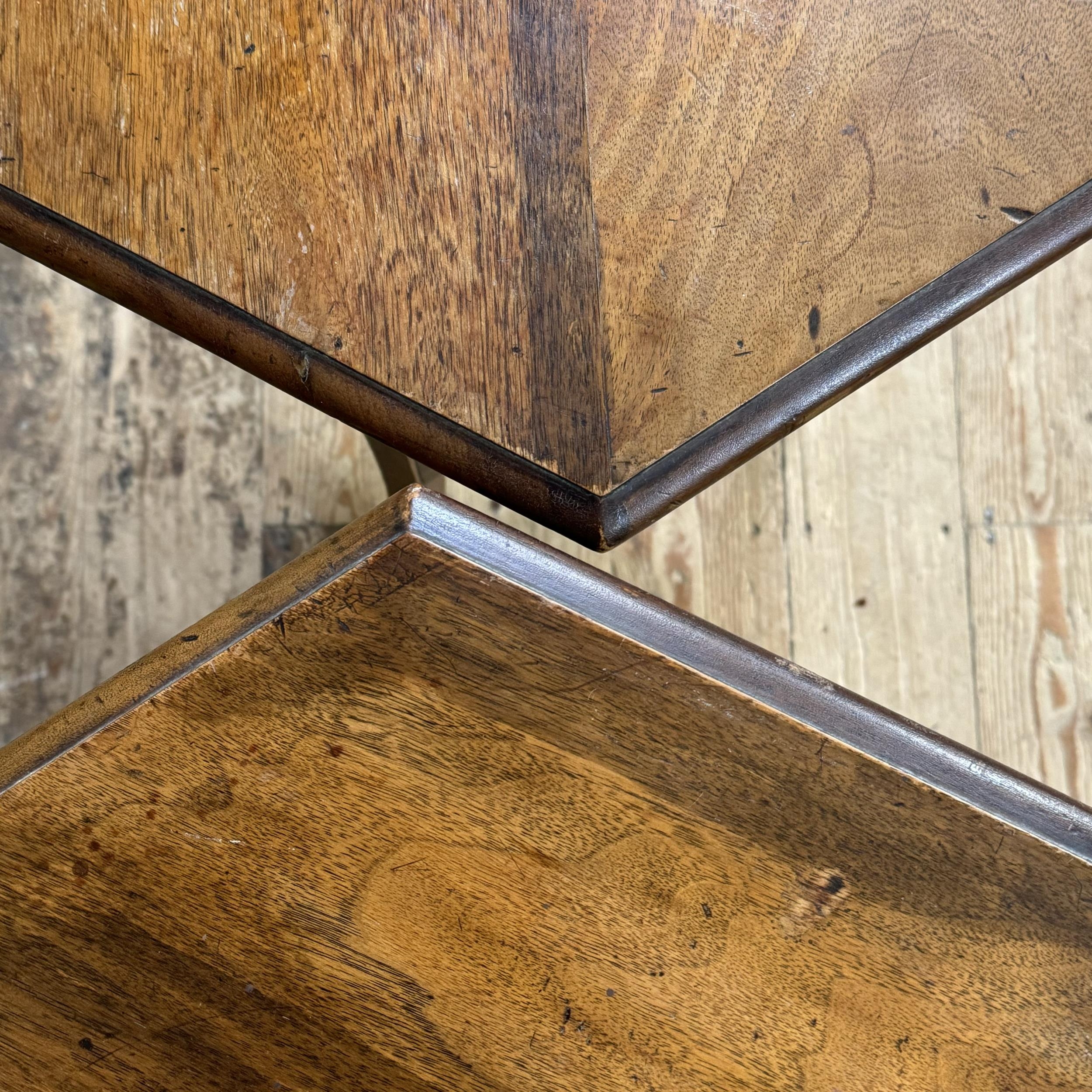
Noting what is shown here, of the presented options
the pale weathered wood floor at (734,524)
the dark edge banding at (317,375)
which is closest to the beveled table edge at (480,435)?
the dark edge banding at (317,375)

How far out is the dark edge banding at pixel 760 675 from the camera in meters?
0.37

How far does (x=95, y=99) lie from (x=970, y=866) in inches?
20.3

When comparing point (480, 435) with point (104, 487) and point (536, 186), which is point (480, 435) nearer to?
point (536, 186)

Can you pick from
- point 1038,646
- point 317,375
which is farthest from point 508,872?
point 1038,646

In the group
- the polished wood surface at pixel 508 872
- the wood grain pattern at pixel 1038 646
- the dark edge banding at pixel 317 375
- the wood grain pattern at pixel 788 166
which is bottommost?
the wood grain pattern at pixel 1038 646

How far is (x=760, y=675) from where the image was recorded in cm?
38

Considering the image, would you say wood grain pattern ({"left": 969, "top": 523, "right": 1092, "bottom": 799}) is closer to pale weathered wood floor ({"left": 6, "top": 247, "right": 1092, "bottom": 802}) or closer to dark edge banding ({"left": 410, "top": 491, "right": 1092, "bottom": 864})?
pale weathered wood floor ({"left": 6, "top": 247, "right": 1092, "bottom": 802})

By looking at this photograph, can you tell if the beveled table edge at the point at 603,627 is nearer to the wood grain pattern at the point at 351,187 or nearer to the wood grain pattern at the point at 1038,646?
the wood grain pattern at the point at 351,187

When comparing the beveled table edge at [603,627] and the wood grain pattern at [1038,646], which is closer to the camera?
the beveled table edge at [603,627]

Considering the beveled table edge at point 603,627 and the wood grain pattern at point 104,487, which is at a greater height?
the beveled table edge at point 603,627

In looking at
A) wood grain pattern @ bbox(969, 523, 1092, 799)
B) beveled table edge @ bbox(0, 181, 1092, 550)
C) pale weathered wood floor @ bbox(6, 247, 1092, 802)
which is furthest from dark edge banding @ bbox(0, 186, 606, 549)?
wood grain pattern @ bbox(969, 523, 1092, 799)

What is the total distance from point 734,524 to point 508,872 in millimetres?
684

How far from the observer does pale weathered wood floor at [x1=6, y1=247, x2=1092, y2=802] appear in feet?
3.21

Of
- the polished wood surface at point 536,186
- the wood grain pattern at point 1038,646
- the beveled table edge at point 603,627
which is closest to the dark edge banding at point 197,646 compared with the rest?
the beveled table edge at point 603,627
